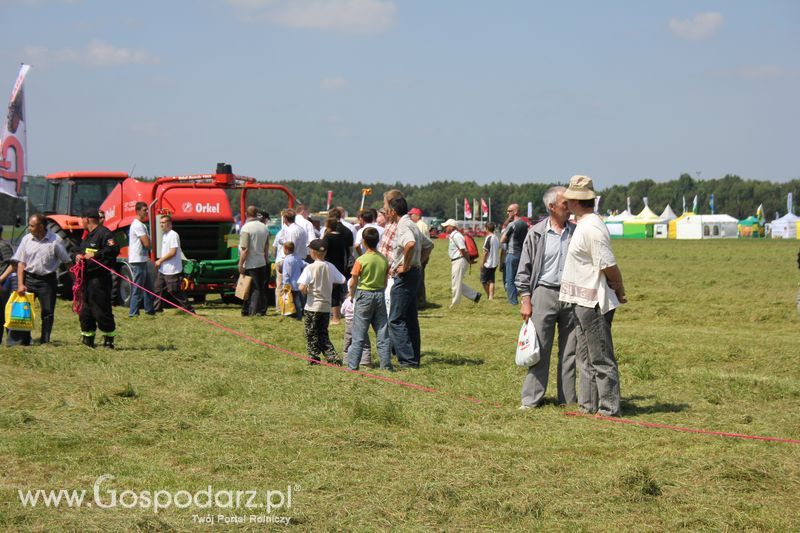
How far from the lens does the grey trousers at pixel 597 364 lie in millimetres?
7574

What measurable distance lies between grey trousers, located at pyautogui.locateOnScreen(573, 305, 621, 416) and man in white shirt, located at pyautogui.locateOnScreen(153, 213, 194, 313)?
9.37m

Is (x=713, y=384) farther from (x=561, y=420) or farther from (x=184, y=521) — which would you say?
(x=184, y=521)

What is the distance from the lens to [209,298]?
66.4 feet

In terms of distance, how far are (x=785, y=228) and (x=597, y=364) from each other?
7962 cm

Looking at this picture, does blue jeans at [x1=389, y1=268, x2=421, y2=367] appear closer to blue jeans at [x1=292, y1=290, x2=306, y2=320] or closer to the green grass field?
the green grass field

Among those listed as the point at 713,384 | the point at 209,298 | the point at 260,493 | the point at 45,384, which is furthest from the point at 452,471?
the point at 209,298

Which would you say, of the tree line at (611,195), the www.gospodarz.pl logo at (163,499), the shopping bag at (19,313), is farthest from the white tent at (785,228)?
the www.gospodarz.pl logo at (163,499)

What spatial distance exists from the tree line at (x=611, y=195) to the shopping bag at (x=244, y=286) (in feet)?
421

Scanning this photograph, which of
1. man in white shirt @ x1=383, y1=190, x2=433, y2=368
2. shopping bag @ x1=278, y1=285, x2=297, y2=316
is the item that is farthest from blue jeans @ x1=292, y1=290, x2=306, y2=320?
man in white shirt @ x1=383, y1=190, x2=433, y2=368

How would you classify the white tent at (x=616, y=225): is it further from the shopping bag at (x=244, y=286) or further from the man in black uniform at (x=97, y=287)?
the man in black uniform at (x=97, y=287)

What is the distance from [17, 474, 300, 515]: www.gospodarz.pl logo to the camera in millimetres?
5398

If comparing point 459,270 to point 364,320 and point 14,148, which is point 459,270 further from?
point 14,148

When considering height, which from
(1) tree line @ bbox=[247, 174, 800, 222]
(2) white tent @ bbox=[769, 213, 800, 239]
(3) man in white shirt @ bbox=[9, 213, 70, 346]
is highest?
(1) tree line @ bbox=[247, 174, 800, 222]

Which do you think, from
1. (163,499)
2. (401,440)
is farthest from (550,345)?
(163,499)
